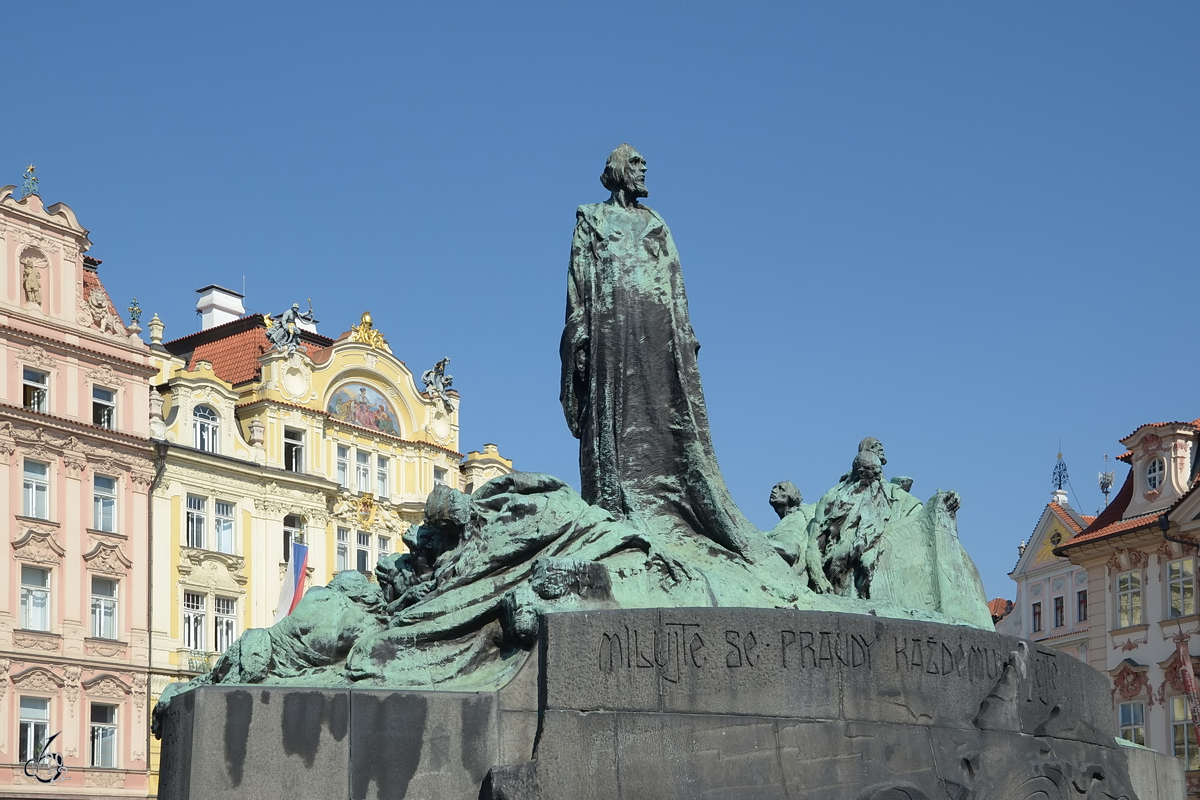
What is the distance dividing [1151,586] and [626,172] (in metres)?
31.4

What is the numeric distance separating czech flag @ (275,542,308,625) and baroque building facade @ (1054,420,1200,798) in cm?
1701

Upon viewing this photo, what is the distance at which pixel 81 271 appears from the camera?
133 feet

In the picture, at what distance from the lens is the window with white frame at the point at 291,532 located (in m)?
44.8

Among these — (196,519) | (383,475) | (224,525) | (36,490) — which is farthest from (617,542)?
(383,475)

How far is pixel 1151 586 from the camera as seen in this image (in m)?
40.9

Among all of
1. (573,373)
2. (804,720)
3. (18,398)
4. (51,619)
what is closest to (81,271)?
(18,398)

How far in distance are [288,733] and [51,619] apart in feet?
100.0

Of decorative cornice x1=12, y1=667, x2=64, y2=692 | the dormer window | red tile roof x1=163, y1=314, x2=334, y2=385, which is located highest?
red tile roof x1=163, y1=314, x2=334, y2=385

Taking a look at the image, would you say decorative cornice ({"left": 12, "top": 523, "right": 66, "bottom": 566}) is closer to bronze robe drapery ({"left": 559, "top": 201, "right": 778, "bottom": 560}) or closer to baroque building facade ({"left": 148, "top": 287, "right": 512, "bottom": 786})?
baroque building facade ({"left": 148, "top": 287, "right": 512, "bottom": 786})

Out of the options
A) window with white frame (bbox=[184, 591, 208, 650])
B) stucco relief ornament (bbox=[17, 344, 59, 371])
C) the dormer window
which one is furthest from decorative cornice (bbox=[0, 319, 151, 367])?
the dormer window

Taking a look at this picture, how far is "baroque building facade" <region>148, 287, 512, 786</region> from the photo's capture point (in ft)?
138

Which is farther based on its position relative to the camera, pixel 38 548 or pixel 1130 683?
pixel 1130 683

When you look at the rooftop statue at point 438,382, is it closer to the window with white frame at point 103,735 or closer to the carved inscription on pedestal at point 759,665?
the window with white frame at point 103,735
